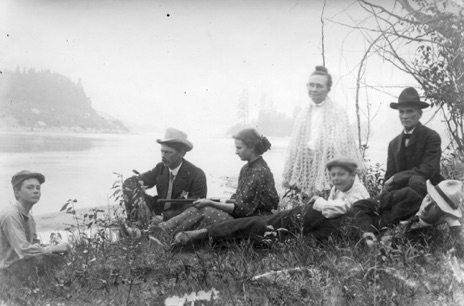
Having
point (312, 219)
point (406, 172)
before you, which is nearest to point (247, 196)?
point (312, 219)

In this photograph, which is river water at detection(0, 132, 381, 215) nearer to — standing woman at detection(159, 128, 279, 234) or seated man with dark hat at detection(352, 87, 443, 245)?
standing woman at detection(159, 128, 279, 234)

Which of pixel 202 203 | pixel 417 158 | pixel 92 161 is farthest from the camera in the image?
pixel 92 161

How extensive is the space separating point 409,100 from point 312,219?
110cm

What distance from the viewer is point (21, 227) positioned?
2523 millimetres

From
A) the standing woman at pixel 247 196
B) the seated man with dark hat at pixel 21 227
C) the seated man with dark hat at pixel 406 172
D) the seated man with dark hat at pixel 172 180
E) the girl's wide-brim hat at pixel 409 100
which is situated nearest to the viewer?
the seated man with dark hat at pixel 21 227

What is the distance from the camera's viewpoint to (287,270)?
2373 mm

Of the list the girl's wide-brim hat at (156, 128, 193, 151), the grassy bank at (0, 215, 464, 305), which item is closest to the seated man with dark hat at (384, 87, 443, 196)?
the grassy bank at (0, 215, 464, 305)

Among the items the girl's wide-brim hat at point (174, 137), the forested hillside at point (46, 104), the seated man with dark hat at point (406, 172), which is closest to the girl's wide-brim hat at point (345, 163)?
the seated man with dark hat at point (406, 172)

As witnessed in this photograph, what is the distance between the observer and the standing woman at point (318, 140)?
11.0 ft

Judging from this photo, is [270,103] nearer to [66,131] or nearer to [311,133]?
[311,133]

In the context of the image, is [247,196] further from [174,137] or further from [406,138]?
[406,138]

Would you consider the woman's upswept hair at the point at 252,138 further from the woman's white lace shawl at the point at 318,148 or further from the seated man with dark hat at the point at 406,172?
the seated man with dark hat at the point at 406,172

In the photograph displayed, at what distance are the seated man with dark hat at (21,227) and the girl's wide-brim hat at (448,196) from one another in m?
2.18

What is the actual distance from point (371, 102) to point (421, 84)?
15.6 inches
